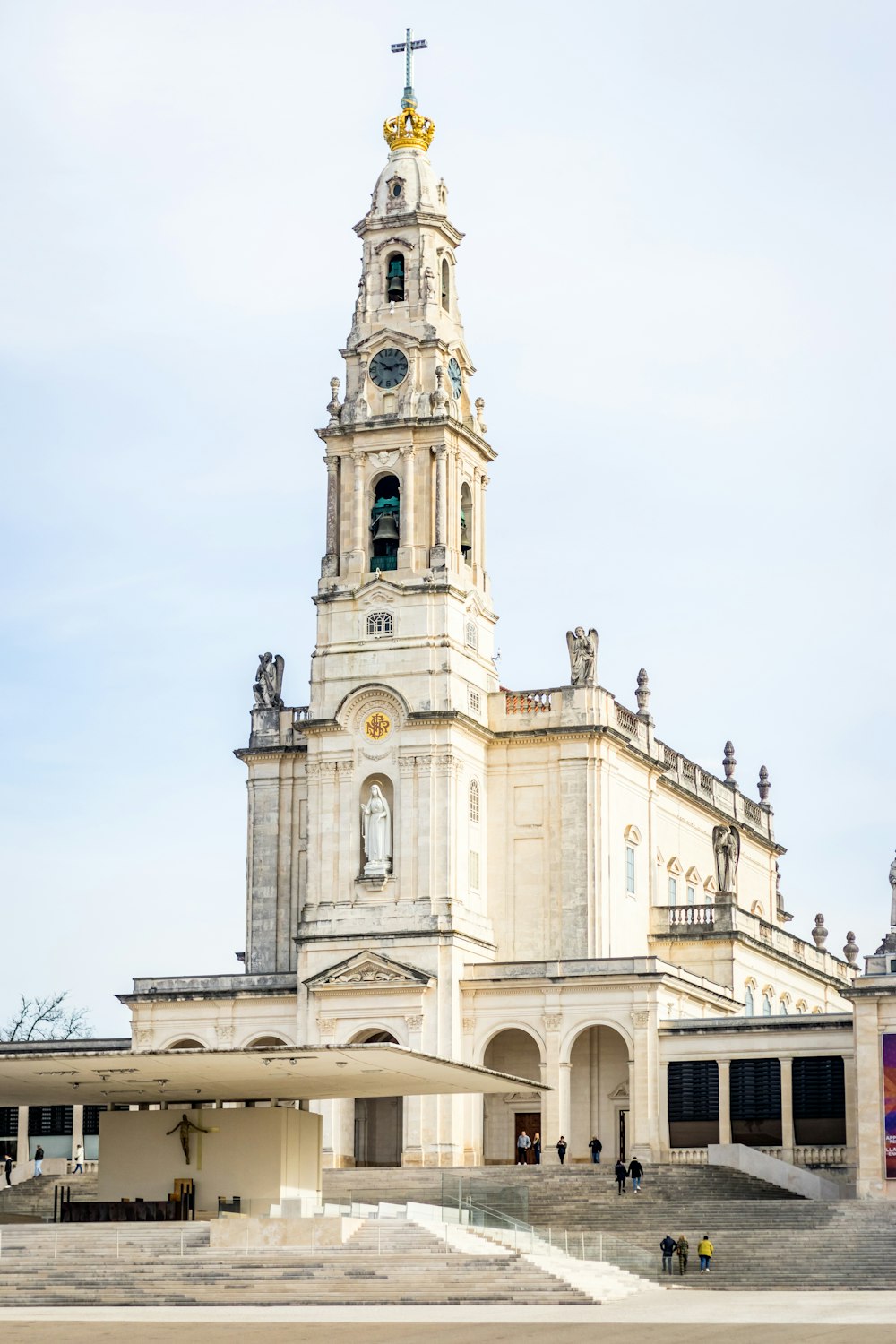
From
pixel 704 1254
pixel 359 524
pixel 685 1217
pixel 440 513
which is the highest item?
pixel 440 513

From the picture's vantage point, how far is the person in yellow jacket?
5194 cm

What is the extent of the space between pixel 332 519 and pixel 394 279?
8.01m

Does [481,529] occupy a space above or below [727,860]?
above

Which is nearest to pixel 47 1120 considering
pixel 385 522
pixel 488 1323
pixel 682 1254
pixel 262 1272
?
pixel 385 522

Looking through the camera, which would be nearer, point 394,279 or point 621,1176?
point 621,1176

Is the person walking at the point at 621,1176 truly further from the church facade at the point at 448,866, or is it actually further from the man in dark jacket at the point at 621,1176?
the church facade at the point at 448,866

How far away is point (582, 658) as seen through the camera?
75.0m

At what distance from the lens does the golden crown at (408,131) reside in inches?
3098

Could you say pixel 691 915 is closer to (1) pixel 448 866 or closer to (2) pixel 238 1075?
(1) pixel 448 866

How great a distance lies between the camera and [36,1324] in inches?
1641

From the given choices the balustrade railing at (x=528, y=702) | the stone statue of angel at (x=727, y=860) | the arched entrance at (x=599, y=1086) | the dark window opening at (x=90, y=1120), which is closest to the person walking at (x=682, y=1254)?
the arched entrance at (x=599, y=1086)

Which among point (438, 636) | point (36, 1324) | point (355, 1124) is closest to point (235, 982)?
point (355, 1124)

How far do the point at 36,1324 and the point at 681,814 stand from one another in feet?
148

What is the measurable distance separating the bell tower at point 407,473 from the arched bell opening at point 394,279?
0.03 metres
